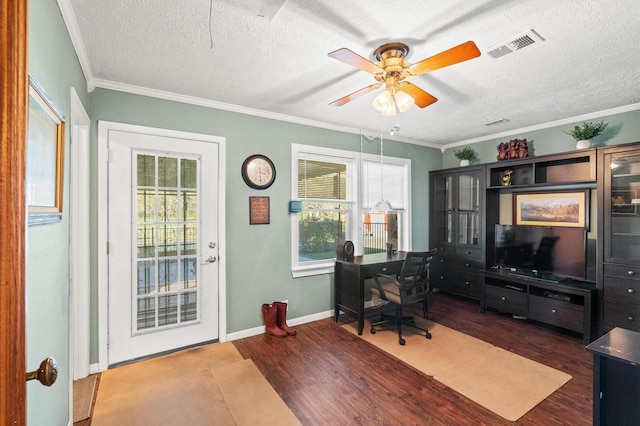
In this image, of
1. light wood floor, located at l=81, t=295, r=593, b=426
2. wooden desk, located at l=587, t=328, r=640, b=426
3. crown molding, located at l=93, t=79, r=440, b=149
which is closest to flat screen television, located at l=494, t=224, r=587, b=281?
light wood floor, located at l=81, t=295, r=593, b=426

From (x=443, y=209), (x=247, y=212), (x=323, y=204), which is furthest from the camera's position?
(x=443, y=209)

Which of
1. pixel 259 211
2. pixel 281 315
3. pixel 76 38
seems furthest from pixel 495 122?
pixel 76 38

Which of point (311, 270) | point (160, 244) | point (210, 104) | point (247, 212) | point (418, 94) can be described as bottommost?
point (311, 270)

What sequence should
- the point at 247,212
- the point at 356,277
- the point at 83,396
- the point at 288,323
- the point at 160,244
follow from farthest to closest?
the point at 288,323, the point at 356,277, the point at 247,212, the point at 160,244, the point at 83,396

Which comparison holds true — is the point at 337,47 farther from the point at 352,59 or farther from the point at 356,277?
the point at 356,277

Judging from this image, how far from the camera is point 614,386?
147 cm

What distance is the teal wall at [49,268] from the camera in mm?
1229

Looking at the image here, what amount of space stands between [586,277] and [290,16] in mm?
4093

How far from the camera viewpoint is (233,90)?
2.89 metres

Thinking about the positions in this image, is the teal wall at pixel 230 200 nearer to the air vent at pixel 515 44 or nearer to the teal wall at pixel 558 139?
the teal wall at pixel 558 139

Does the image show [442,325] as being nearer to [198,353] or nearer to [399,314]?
[399,314]

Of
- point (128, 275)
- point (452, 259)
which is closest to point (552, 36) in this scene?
point (452, 259)

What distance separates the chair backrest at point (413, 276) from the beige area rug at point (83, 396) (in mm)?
2841

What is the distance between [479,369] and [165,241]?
10.3 ft
